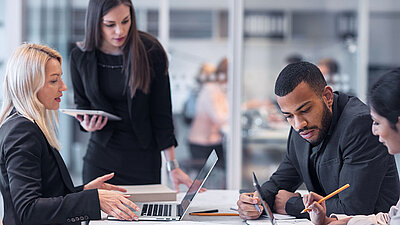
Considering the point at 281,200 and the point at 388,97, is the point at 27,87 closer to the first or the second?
the point at 281,200

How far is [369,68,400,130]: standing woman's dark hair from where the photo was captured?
1549 mm

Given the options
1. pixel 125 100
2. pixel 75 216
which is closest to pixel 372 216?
pixel 75 216

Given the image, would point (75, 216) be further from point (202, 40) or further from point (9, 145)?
point (202, 40)

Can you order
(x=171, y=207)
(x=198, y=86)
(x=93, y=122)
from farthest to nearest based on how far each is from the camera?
(x=198, y=86)
(x=93, y=122)
(x=171, y=207)

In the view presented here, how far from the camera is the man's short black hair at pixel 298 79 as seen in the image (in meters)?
1.99

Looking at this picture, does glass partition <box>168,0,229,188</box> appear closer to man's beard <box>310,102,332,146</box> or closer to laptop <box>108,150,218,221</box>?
laptop <box>108,150,218,221</box>

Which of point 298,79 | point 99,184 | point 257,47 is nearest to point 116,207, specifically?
point 99,184

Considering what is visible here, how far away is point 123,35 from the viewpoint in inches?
103

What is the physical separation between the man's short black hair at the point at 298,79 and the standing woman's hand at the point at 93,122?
39.8 inches

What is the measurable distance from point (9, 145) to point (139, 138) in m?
0.96

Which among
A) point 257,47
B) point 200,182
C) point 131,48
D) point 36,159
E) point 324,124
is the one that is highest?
point 257,47

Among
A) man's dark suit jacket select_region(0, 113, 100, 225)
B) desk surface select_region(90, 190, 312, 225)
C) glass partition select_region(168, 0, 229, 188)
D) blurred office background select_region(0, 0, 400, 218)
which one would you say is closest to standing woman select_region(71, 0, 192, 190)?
desk surface select_region(90, 190, 312, 225)

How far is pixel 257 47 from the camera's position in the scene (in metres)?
4.61

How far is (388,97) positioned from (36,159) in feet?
3.89
